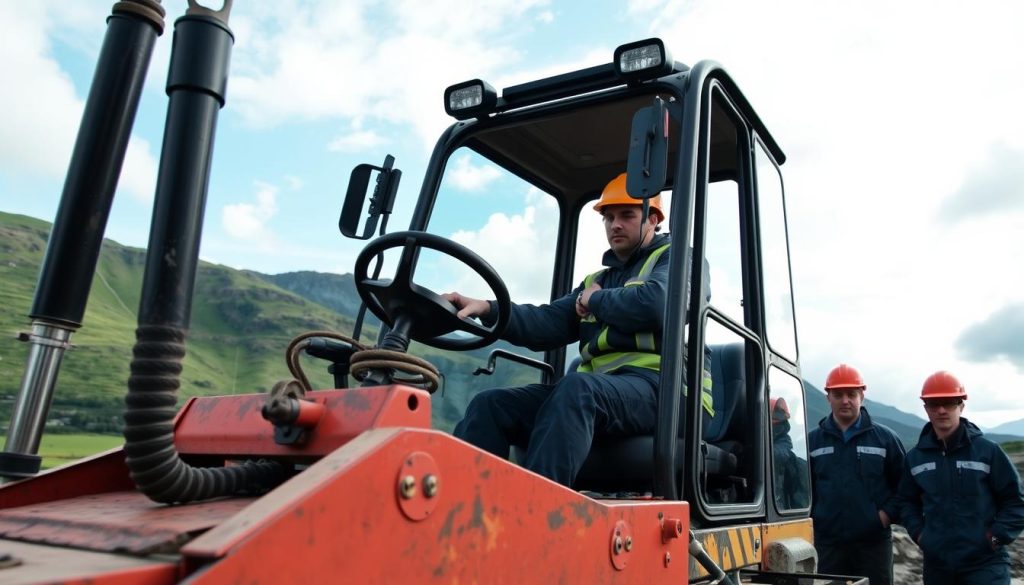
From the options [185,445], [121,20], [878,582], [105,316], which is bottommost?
[878,582]

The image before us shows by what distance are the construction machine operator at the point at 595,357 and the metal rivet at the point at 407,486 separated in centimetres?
100

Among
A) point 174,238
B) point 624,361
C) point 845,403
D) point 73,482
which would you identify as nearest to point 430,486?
point 174,238

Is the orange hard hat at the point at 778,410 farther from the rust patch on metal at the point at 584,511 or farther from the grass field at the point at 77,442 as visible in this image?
the grass field at the point at 77,442

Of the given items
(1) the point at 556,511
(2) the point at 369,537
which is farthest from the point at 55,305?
(1) the point at 556,511

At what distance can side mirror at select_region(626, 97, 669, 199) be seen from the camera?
2.20m

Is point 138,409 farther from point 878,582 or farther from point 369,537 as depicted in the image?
point 878,582

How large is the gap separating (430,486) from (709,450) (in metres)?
1.59

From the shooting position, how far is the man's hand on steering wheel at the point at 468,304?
111 inches

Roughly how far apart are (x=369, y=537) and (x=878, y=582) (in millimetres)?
4928

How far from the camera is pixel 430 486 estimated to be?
4.60 ft

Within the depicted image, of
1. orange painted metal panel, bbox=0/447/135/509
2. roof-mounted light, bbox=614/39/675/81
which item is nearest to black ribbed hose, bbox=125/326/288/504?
orange painted metal panel, bbox=0/447/135/509

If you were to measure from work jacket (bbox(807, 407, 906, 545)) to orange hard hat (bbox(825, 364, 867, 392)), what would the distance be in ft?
0.71

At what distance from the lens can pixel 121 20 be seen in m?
1.41

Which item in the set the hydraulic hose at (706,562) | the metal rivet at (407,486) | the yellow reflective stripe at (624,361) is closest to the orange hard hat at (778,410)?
the yellow reflective stripe at (624,361)
